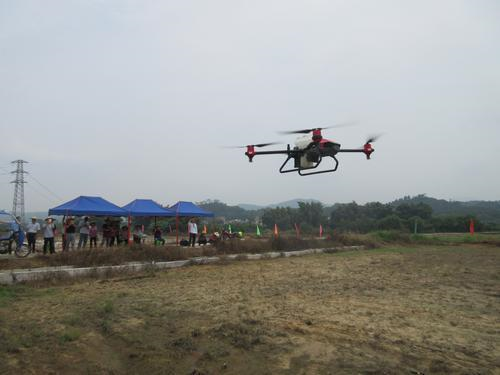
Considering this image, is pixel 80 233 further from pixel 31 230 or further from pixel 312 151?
pixel 312 151

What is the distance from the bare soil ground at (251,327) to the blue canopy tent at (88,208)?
230 inches

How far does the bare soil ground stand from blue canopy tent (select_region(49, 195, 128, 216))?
585cm

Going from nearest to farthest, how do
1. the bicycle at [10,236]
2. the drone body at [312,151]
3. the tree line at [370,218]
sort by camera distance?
the drone body at [312,151], the bicycle at [10,236], the tree line at [370,218]

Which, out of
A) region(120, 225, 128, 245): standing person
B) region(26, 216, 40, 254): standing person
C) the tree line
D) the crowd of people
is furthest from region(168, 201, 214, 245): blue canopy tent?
the tree line

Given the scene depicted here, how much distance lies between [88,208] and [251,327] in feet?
40.4

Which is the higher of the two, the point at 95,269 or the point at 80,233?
the point at 80,233

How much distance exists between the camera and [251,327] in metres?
6.77

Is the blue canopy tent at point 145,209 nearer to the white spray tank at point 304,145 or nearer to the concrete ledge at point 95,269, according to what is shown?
the concrete ledge at point 95,269

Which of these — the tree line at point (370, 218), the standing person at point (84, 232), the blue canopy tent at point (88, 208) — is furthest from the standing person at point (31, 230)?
the tree line at point (370, 218)

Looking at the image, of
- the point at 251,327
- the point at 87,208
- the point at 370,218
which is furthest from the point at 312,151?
the point at 370,218

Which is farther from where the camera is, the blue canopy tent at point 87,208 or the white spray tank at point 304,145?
the blue canopy tent at point 87,208

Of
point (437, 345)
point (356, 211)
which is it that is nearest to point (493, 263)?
point (437, 345)

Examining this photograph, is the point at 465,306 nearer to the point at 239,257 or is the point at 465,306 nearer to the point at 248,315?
the point at 248,315

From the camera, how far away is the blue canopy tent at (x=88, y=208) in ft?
54.0
